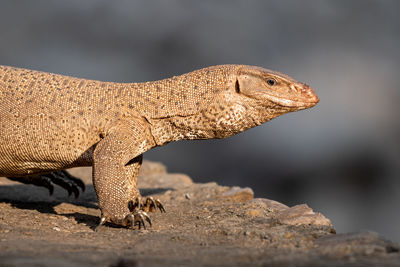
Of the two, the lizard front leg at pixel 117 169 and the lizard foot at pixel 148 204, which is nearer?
the lizard front leg at pixel 117 169

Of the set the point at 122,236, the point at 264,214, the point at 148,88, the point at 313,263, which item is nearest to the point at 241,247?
the point at 313,263

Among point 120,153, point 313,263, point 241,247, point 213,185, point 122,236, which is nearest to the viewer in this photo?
point 313,263

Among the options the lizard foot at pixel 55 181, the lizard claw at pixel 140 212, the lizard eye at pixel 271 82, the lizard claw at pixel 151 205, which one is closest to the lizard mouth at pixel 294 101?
the lizard eye at pixel 271 82

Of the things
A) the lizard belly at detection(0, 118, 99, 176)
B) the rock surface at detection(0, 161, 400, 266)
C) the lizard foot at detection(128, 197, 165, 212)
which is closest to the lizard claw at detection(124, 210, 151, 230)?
the rock surface at detection(0, 161, 400, 266)

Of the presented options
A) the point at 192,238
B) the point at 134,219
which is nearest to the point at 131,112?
the point at 134,219

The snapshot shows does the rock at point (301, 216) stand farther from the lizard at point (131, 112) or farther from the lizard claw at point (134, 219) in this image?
the lizard claw at point (134, 219)

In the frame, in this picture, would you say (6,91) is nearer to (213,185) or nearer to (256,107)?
(256,107)
